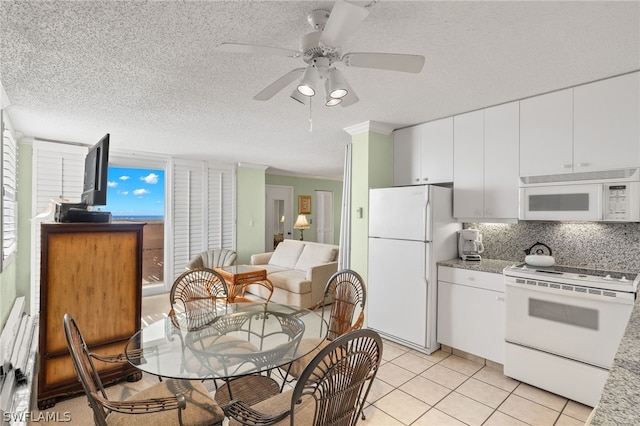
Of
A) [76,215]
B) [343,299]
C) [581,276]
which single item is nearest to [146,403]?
[343,299]

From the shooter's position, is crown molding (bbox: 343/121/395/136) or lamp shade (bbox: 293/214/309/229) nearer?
crown molding (bbox: 343/121/395/136)

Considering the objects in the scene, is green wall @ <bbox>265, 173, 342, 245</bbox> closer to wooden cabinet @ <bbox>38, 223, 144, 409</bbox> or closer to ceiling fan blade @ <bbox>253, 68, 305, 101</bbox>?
wooden cabinet @ <bbox>38, 223, 144, 409</bbox>

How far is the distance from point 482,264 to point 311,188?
5.98m

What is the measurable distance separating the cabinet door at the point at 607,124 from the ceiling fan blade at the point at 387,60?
71.7 inches

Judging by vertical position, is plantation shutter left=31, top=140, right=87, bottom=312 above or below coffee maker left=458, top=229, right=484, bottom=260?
above

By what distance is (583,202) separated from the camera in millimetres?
2430

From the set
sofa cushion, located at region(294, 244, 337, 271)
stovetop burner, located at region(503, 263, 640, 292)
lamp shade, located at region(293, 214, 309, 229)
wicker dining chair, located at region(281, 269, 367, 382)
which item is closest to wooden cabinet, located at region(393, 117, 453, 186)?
stovetop burner, located at region(503, 263, 640, 292)

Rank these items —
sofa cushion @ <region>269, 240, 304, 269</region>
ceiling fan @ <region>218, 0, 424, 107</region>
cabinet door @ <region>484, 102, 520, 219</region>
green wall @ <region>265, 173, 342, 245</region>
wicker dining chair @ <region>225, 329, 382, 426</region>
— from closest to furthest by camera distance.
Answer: wicker dining chair @ <region>225, 329, 382, 426</region>, ceiling fan @ <region>218, 0, 424, 107</region>, cabinet door @ <region>484, 102, 520, 219</region>, sofa cushion @ <region>269, 240, 304, 269</region>, green wall @ <region>265, 173, 342, 245</region>

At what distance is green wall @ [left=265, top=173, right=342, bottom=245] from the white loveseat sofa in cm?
242

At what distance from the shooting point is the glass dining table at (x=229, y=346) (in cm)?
160

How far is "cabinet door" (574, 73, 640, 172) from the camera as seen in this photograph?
2266mm

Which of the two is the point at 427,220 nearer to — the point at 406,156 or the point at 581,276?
the point at 406,156

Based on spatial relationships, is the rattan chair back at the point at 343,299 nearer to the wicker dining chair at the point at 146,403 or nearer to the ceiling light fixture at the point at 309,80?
the wicker dining chair at the point at 146,403

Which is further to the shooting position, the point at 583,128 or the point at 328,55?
the point at 583,128
